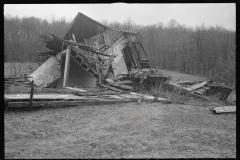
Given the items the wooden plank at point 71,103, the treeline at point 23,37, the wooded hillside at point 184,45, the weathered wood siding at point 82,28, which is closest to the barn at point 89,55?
the weathered wood siding at point 82,28

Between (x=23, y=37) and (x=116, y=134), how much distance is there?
1672cm

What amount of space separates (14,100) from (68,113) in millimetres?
1892

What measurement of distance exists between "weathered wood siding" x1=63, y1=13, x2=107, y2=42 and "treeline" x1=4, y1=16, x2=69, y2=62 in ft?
11.0

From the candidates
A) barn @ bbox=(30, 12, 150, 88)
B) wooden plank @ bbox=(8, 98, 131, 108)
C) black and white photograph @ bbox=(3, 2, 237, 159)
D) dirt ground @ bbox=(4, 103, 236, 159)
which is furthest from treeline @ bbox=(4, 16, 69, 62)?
dirt ground @ bbox=(4, 103, 236, 159)

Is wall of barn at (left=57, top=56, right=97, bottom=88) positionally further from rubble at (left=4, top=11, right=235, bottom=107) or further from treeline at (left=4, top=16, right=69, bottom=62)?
treeline at (left=4, top=16, right=69, bottom=62)

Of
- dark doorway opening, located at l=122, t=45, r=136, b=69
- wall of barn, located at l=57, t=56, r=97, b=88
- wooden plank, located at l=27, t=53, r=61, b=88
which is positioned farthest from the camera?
dark doorway opening, located at l=122, t=45, r=136, b=69

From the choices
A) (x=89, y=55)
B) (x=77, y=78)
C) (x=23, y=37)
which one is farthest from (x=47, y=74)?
(x=23, y=37)

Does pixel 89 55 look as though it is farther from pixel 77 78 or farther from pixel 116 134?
pixel 116 134

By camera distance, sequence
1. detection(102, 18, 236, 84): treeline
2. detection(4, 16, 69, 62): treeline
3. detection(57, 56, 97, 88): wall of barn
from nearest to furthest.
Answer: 1. detection(57, 56, 97, 88): wall of barn
2. detection(4, 16, 69, 62): treeline
3. detection(102, 18, 236, 84): treeline

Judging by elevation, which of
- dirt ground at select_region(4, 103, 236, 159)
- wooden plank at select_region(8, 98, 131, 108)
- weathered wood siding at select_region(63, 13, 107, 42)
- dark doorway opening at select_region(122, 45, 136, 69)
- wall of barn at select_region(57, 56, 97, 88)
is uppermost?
weathered wood siding at select_region(63, 13, 107, 42)

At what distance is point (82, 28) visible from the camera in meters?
18.2

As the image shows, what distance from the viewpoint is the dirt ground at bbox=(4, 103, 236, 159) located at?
4621mm

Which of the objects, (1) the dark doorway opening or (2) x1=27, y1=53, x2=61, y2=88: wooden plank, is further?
(1) the dark doorway opening

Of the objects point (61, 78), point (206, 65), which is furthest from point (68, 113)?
point (206, 65)
